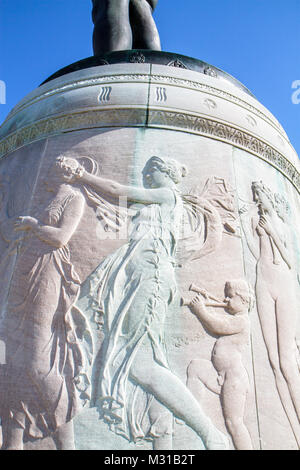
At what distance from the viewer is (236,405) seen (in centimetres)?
445

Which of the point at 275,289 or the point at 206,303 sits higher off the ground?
the point at 275,289

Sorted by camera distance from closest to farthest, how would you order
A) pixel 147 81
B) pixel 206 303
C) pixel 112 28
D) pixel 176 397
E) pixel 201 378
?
pixel 176 397 → pixel 201 378 → pixel 206 303 → pixel 147 81 → pixel 112 28

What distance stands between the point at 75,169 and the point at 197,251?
1.81 m

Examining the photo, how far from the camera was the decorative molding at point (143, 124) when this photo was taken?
20.7ft

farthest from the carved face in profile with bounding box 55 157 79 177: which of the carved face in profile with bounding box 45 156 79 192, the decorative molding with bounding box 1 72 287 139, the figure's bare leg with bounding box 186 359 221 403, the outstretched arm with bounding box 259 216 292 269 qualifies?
the figure's bare leg with bounding box 186 359 221 403

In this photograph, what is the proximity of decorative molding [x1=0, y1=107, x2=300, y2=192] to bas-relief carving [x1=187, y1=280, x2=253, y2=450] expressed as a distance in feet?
7.32

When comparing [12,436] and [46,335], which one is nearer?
[12,436]

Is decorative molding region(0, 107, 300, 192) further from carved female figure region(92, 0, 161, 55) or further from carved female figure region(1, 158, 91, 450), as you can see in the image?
carved female figure region(92, 0, 161, 55)

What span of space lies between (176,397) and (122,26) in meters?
7.27

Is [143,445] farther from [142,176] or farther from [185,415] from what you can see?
[142,176]

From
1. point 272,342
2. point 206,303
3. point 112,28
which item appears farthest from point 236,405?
point 112,28

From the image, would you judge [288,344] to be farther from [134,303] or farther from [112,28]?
[112,28]

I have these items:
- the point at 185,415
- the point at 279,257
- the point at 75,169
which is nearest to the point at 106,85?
the point at 75,169

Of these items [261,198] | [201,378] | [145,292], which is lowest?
[201,378]
